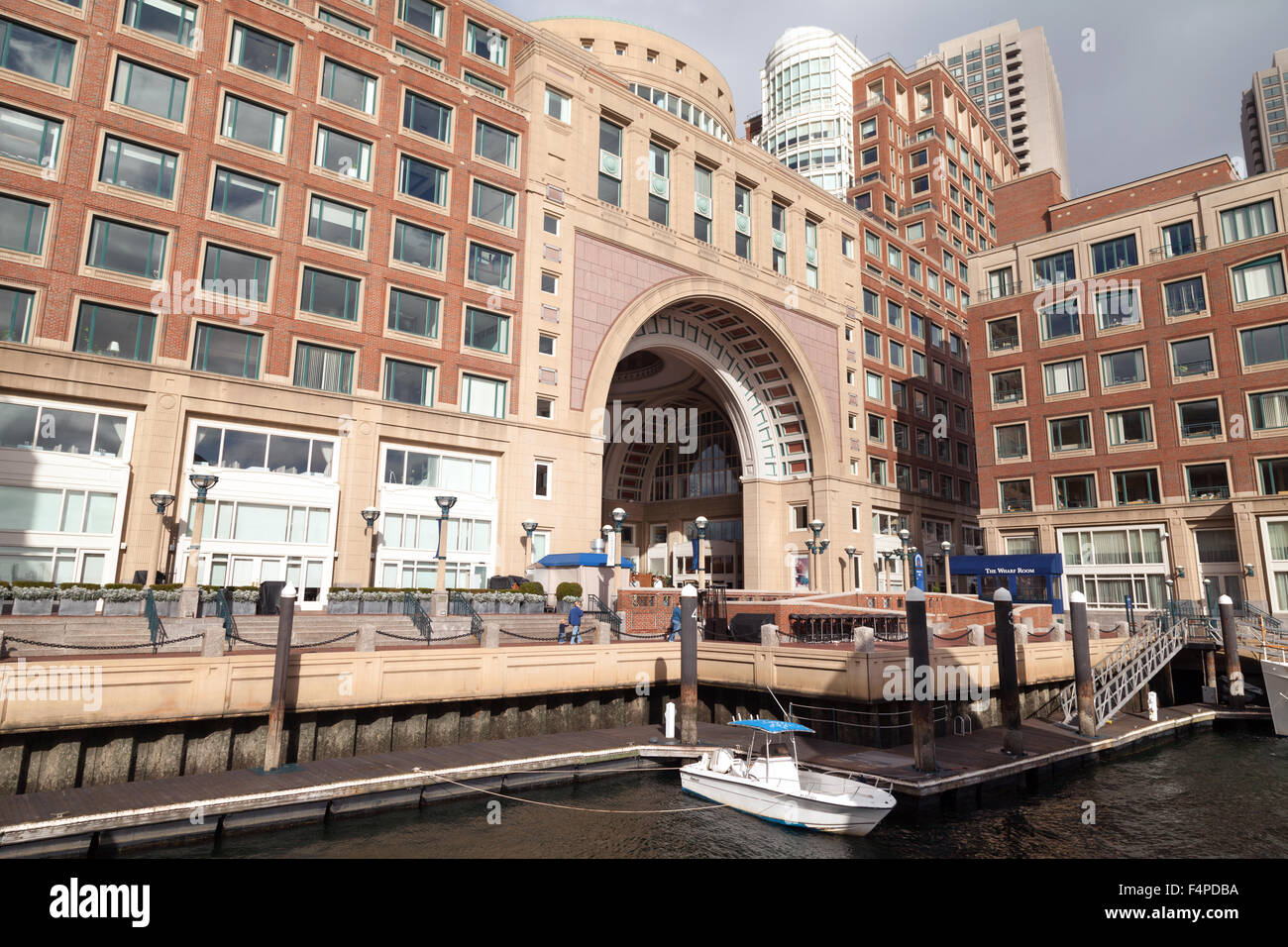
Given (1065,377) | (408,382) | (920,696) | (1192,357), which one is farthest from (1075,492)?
(408,382)

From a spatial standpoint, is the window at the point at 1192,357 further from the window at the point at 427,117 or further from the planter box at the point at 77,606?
the planter box at the point at 77,606

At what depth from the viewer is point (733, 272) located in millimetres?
53188

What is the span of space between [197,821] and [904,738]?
61.6 feet

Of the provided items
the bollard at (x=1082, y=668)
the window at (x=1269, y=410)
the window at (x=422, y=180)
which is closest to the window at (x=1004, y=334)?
the window at (x=1269, y=410)

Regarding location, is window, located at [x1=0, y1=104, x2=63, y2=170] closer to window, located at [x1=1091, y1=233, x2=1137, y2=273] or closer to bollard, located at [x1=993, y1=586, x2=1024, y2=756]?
bollard, located at [x1=993, y1=586, x2=1024, y2=756]

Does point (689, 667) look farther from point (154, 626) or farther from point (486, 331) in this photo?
point (486, 331)

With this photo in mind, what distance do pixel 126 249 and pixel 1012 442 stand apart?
53.7m

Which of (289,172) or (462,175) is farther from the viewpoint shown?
(462,175)

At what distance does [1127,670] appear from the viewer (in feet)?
101

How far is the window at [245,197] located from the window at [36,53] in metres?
6.08

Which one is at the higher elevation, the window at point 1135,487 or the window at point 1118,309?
the window at point 1118,309

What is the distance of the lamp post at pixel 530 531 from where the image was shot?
37469 millimetres
